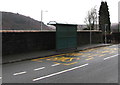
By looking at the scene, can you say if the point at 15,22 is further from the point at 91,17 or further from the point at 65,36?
the point at 65,36

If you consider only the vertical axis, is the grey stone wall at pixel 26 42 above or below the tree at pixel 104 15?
below

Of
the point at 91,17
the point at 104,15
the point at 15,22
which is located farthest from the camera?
the point at 15,22

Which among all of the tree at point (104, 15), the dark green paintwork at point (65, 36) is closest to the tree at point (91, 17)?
the tree at point (104, 15)

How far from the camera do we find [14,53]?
41.9 ft

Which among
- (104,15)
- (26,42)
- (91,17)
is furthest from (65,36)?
(91,17)

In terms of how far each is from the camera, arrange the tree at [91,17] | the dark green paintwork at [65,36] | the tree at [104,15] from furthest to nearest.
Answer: the tree at [91,17] → the tree at [104,15] → the dark green paintwork at [65,36]

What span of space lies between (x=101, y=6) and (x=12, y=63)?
40.0 m

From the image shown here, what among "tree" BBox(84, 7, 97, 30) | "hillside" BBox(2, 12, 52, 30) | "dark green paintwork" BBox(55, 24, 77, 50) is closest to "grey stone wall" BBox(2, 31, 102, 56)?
"dark green paintwork" BBox(55, 24, 77, 50)

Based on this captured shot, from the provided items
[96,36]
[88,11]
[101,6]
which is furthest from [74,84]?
[88,11]

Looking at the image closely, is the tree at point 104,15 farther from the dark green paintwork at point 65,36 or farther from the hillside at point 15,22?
the dark green paintwork at point 65,36

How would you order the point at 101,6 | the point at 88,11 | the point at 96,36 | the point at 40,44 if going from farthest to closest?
the point at 88,11 → the point at 101,6 → the point at 96,36 → the point at 40,44

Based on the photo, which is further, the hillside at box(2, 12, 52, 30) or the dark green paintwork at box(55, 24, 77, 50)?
the hillside at box(2, 12, 52, 30)

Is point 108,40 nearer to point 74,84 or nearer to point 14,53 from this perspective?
point 14,53

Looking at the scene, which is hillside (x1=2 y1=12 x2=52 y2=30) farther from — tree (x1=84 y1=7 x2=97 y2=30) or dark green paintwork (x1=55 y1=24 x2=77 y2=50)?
dark green paintwork (x1=55 y1=24 x2=77 y2=50)
